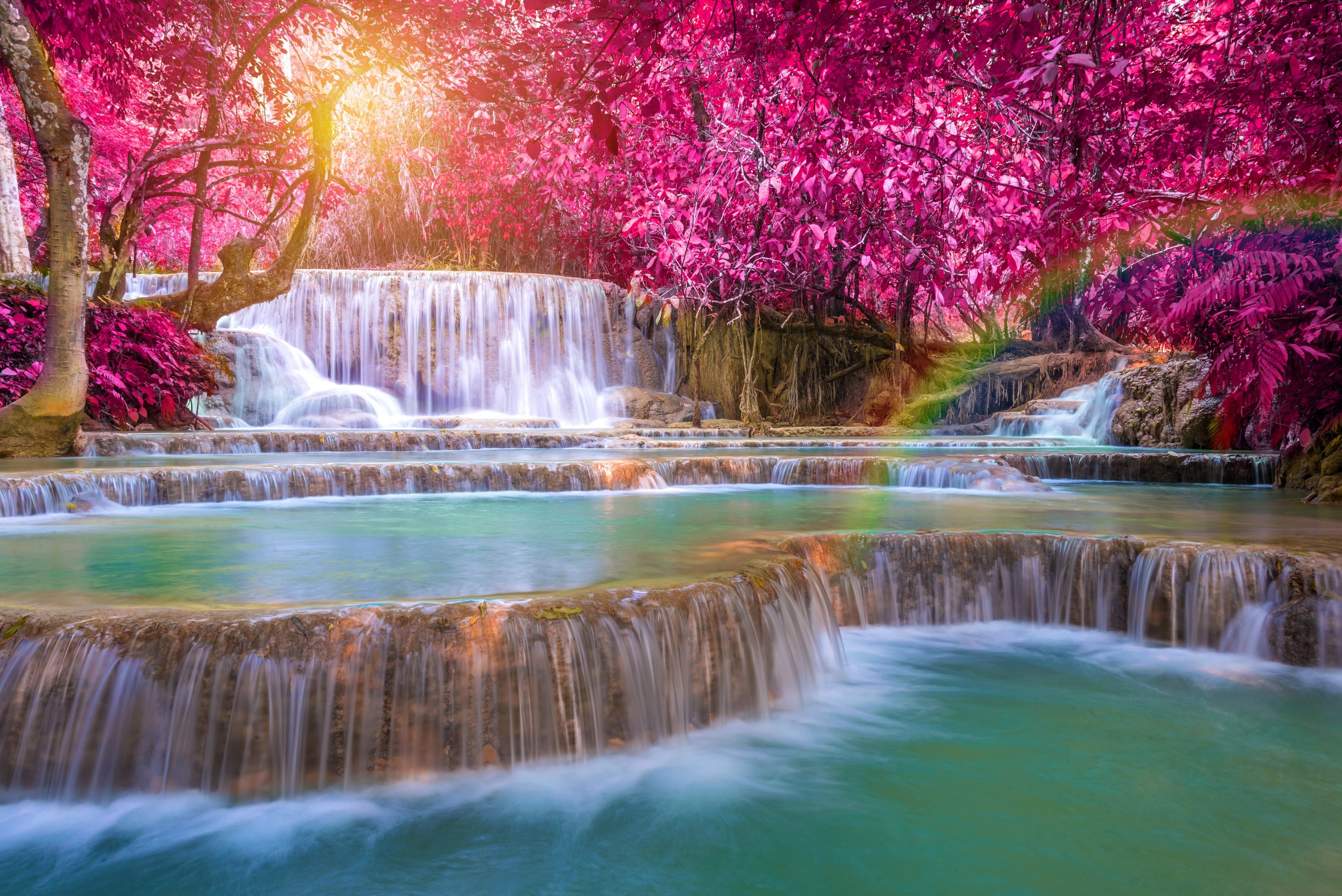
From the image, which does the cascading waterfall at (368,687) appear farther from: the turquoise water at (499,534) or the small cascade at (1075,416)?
the small cascade at (1075,416)

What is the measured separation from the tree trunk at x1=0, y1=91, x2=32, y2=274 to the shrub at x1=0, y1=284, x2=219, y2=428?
52 cm

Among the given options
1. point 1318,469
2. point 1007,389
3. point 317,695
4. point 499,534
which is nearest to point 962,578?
point 499,534

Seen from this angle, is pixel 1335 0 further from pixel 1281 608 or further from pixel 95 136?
pixel 95 136

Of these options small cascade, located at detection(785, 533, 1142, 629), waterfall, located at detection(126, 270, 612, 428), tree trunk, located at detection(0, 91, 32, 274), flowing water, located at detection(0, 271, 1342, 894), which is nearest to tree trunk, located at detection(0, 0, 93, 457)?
flowing water, located at detection(0, 271, 1342, 894)

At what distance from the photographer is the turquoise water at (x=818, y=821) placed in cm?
202

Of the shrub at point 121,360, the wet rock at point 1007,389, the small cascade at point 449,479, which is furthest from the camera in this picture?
the wet rock at point 1007,389

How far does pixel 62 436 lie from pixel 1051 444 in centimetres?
1230

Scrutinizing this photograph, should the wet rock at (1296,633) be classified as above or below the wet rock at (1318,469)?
below

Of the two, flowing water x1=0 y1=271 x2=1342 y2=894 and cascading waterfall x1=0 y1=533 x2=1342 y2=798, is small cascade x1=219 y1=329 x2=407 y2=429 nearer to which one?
flowing water x1=0 y1=271 x2=1342 y2=894

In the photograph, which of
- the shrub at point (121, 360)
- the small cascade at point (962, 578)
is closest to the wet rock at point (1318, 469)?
the small cascade at point (962, 578)

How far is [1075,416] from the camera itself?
525 inches

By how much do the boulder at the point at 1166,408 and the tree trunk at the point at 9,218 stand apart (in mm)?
13843

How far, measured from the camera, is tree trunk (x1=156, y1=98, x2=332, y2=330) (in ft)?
30.7

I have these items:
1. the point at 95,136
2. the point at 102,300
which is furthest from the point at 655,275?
the point at 95,136
